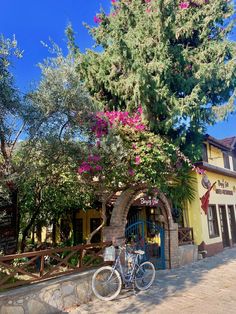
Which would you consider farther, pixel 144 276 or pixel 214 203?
pixel 214 203

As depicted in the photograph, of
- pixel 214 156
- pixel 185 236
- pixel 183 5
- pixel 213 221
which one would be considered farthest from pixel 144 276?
pixel 183 5

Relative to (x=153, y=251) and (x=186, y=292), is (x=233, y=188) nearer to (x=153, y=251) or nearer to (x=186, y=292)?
(x=153, y=251)

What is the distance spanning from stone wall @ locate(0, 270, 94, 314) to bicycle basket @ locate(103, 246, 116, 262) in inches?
20.7

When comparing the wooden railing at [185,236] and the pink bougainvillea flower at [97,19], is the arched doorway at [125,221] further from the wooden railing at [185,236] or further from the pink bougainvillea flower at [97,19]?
the pink bougainvillea flower at [97,19]

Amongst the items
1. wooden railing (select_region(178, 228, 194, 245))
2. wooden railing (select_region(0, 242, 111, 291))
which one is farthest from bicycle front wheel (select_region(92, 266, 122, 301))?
wooden railing (select_region(178, 228, 194, 245))

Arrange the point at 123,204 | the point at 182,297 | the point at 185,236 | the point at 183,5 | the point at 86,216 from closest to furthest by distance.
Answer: the point at 182,297
the point at 123,204
the point at 183,5
the point at 185,236
the point at 86,216

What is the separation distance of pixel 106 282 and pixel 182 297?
1999 mm

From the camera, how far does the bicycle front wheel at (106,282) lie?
7.41 meters

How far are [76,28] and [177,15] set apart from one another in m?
4.46

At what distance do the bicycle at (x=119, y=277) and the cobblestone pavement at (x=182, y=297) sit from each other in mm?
220

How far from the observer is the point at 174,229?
11844 millimetres

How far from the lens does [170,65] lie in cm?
1143

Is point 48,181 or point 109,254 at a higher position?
point 48,181

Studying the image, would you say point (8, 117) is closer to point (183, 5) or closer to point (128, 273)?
point (128, 273)
